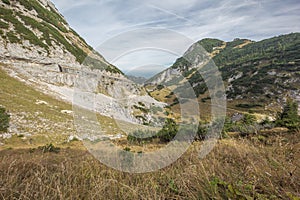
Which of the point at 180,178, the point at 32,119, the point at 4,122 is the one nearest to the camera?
the point at 180,178

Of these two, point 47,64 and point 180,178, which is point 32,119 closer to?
point 180,178

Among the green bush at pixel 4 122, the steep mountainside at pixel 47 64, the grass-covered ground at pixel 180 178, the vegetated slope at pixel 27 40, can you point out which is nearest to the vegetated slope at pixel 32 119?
the green bush at pixel 4 122

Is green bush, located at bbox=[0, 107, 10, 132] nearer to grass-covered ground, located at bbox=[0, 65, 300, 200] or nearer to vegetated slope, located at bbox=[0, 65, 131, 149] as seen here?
vegetated slope, located at bbox=[0, 65, 131, 149]

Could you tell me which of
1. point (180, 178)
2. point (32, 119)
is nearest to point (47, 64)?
point (32, 119)

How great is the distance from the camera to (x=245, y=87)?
12000cm

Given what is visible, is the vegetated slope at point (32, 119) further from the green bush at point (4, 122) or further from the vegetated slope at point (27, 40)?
the vegetated slope at point (27, 40)

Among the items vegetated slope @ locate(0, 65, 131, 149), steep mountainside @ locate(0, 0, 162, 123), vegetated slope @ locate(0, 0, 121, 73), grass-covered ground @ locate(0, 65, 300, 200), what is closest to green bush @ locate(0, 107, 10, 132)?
vegetated slope @ locate(0, 65, 131, 149)

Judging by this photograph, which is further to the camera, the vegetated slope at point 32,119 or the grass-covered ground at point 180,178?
the vegetated slope at point 32,119

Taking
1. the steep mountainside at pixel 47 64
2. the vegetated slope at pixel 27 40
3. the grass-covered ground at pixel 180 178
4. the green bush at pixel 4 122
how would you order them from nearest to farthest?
the grass-covered ground at pixel 180 178 → the green bush at pixel 4 122 → the steep mountainside at pixel 47 64 → the vegetated slope at pixel 27 40

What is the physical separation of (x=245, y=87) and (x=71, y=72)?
109835 millimetres

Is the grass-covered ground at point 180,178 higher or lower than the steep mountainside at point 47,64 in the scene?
lower

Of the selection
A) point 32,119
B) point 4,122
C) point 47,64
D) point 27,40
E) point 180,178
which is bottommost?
point 32,119

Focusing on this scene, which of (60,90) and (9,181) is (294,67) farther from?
(9,181)

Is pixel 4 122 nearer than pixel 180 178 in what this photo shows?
No
